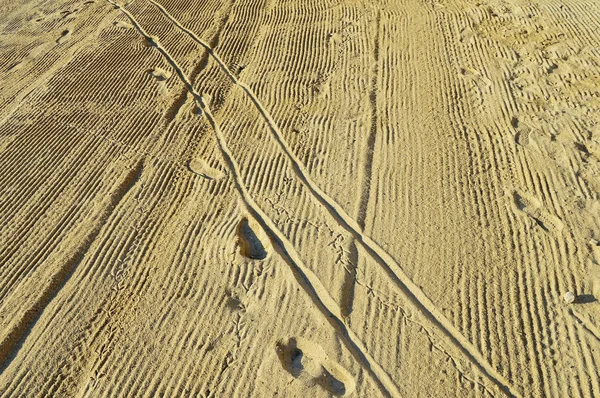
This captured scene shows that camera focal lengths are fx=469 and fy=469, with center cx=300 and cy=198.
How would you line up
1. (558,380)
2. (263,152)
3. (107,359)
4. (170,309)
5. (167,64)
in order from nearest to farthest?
(558,380), (107,359), (170,309), (263,152), (167,64)

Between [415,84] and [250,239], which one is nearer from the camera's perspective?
[250,239]

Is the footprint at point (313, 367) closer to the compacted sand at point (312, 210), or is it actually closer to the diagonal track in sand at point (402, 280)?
the compacted sand at point (312, 210)

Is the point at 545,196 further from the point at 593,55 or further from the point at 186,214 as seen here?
the point at 186,214

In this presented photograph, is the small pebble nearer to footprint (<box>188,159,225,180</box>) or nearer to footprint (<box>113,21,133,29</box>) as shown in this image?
footprint (<box>188,159,225,180</box>)

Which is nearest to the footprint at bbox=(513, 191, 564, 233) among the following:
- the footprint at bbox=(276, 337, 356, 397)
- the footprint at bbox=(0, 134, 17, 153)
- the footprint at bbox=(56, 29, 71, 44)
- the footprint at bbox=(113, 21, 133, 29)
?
the footprint at bbox=(276, 337, 356, 397)

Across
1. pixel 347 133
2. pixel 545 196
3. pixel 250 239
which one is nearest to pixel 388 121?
pixel 347 133
